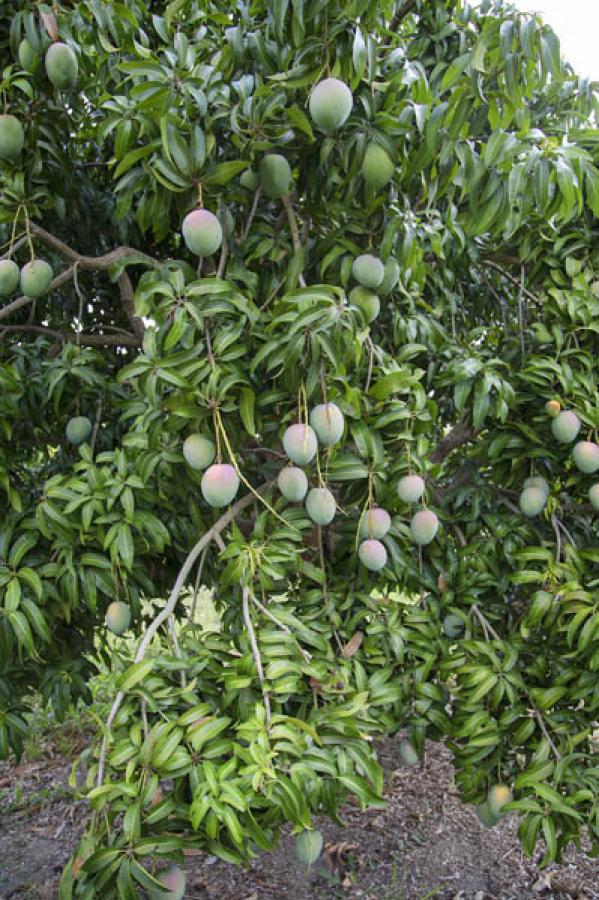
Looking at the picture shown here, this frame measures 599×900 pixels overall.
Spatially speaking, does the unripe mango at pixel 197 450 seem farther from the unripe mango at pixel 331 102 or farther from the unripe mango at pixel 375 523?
the unripe mango at pixel 331 102

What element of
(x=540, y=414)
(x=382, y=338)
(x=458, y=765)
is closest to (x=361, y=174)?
(x=382, y=338)

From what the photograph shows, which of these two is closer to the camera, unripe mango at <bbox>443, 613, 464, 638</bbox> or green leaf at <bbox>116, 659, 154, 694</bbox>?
green leaf at <bbox>116, 659, 154, 694</bbox>

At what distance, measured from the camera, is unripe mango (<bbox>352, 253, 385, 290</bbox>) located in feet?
4.47

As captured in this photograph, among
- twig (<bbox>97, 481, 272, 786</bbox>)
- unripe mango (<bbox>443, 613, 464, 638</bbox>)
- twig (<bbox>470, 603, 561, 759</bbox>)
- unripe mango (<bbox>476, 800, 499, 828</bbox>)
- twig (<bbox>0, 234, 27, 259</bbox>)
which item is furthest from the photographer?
unripe mango (<bbox>443, 613, 464, 638</bbox>)

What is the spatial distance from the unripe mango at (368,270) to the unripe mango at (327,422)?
Result: 0.27m

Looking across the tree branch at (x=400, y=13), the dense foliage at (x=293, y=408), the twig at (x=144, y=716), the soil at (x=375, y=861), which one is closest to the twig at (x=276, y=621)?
the dense foliage at (x=293, y=408)

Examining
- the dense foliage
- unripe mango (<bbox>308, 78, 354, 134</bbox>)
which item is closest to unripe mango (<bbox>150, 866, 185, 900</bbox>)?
the dense foliage

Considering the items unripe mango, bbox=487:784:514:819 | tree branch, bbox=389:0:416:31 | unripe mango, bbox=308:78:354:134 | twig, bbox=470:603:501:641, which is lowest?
unripe mango, bbox=487:784:514:819

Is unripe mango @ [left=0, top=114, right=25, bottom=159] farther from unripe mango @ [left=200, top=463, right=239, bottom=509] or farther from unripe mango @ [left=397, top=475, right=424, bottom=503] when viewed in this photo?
unripe mango @ [left=397, top=475, right=424, bottom=503]

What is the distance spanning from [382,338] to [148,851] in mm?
1276

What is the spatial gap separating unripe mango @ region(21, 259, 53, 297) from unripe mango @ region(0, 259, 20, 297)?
2 centimetres

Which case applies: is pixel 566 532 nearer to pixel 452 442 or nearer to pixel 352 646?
pixel 452 442

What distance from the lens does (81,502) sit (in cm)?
146

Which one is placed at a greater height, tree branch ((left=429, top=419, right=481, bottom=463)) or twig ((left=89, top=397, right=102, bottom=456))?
twig ((left=89, top=397, right=102, bottom=456))
